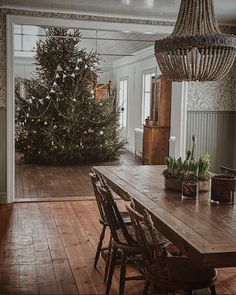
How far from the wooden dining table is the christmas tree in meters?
5.23

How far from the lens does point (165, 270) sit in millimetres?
2346

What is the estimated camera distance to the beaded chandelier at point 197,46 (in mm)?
2990

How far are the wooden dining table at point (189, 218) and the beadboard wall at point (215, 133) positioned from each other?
2669 mm

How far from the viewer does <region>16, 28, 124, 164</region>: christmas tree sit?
8688mm

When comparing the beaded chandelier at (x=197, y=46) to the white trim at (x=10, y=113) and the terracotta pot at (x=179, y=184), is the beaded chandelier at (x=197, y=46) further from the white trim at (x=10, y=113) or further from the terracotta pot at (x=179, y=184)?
the white trim at (x=10, y=113)

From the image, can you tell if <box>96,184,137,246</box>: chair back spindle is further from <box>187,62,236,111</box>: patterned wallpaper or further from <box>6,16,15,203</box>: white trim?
<box>187,62,236,111</box>: patterned wallpaper

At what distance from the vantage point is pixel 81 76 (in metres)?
8.79

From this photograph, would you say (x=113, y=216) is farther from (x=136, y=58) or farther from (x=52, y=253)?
(x=136, y=58)

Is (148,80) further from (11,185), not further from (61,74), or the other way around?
(11,185)

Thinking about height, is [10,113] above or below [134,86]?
below

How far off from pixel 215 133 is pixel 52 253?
11.1 feet

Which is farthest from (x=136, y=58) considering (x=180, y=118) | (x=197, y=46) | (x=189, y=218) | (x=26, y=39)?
(x=189, y=218)

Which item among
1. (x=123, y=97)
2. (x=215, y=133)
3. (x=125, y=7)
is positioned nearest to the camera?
(x=125, y=7)

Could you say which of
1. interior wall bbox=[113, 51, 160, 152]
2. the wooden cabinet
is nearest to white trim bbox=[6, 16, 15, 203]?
the wooden cabinet
